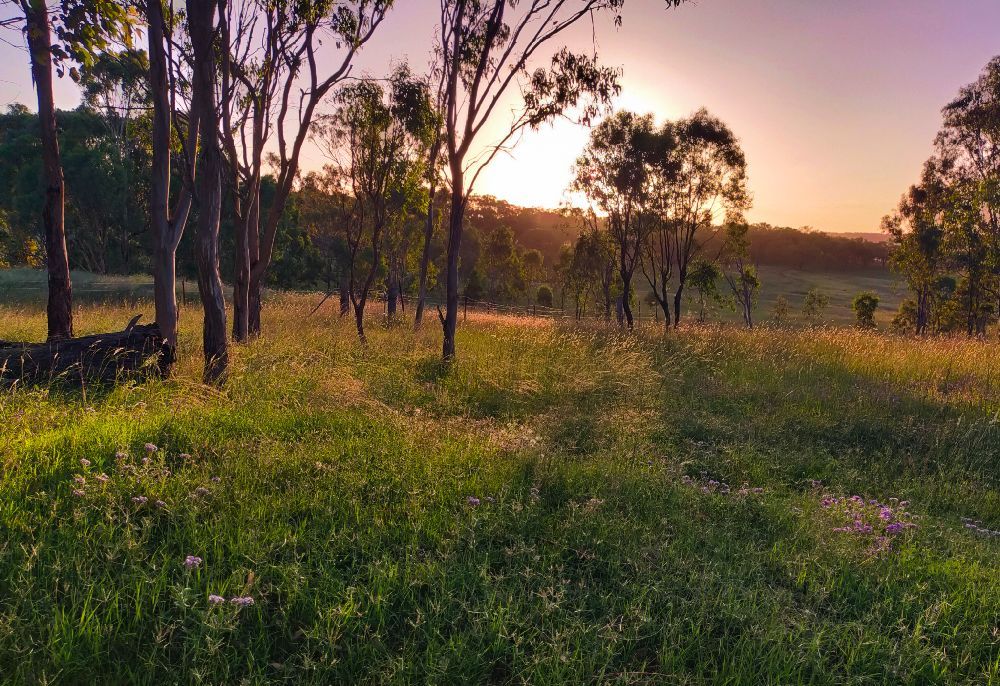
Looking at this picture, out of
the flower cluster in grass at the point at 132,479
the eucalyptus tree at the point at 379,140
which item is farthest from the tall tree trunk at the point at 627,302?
the flower cluster in grass at the point at 132,479

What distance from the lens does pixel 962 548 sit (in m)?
3.58

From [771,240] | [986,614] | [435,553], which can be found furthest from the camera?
[771,240]

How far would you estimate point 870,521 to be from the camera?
379 cm

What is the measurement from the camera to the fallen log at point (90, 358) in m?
5.39

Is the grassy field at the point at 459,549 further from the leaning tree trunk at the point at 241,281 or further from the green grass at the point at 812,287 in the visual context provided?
the green grass at the point at 812,287

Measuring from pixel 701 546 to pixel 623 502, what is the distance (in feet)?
2.10

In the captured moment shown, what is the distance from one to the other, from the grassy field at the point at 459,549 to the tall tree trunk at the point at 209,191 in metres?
0.58

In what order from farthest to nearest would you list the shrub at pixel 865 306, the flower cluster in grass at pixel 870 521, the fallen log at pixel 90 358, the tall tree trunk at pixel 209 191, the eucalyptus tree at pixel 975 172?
the shrub at pixel 865 306, the eucalyptus tree at pixel 975 172, the tall tree trunk at pixel 209 191, the fallen log at pixel 90 358, the flower cluster in grass at pixel 870 521

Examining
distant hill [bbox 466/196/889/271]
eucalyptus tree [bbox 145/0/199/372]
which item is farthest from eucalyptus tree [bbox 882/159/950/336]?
distant hill [bbox 466/196/889/271]

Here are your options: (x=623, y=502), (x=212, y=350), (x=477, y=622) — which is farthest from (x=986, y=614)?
(x=212, y=350)

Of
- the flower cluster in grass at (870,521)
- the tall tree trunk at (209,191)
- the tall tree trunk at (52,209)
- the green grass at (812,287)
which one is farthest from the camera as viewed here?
the green grass at (812,287)

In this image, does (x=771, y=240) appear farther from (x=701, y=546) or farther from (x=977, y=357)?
(x=701, y=546)

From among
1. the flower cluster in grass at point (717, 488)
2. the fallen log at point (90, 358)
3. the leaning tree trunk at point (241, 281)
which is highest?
the leaning tree trunk at point (241, 281)

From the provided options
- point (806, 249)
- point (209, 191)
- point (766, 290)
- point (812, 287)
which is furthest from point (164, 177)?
point (806, 249)
